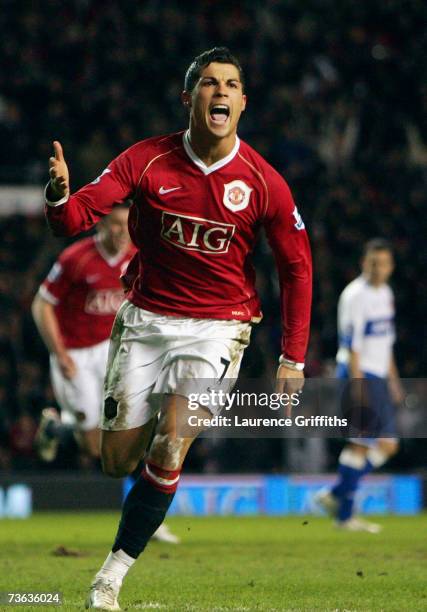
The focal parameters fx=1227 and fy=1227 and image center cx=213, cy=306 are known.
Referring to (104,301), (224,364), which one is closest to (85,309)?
(104,301)

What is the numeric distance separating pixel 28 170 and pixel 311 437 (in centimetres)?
571

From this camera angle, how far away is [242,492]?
1310 centimetres

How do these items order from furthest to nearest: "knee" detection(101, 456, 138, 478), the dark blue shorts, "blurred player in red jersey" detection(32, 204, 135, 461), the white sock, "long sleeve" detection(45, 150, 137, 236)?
the dark blue shorts
"blurred player in red jersey" detection(32, 204, 135, 461)
"knee" detection(101, 456, 138, 478)
the white sock
"long sleeve" detection(45, 150, 137, 236)

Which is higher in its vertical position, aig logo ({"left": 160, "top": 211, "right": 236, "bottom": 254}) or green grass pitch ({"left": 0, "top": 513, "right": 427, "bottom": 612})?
aig logo ({"left": 160, "top": 211, "right": 236, "bottom": 254})

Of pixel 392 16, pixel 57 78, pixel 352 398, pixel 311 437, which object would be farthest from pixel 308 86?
pixel 352 398

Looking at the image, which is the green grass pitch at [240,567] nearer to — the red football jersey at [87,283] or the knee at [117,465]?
the knee at [117,465]

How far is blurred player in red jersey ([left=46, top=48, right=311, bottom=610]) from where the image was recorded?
220 inches

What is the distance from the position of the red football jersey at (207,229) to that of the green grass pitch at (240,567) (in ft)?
3.94

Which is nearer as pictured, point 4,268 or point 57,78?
point 4,268

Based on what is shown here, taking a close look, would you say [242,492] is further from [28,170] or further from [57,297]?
[28,170]

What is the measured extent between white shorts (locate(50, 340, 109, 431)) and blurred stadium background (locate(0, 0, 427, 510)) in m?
2.84

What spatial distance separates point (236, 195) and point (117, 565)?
1.77 meters

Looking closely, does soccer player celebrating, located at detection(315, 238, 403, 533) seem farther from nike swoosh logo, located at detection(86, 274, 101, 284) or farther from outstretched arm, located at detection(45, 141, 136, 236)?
outstretched arm, located at detection(45, 141, 136, 236)

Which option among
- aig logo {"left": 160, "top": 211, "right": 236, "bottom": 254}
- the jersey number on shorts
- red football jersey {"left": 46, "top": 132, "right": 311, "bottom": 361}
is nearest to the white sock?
the jersey number on shorts
